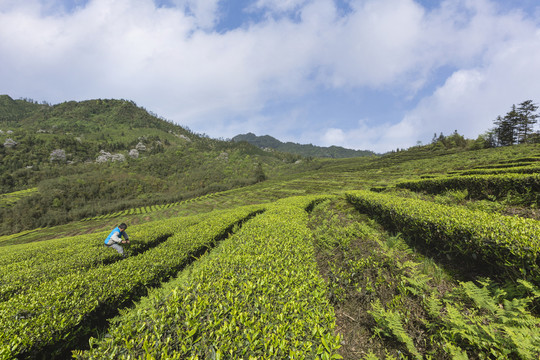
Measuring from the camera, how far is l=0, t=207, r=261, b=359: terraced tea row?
4250 millimetres

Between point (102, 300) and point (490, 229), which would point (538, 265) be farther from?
point (102, 300)

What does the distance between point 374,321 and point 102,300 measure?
786 centimetres

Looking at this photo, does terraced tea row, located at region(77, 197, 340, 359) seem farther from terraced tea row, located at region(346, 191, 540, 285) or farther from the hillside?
terraced tea row, located at region(346, 191, 540, 285)

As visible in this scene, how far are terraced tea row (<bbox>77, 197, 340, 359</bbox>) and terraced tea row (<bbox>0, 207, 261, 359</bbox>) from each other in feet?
4.06

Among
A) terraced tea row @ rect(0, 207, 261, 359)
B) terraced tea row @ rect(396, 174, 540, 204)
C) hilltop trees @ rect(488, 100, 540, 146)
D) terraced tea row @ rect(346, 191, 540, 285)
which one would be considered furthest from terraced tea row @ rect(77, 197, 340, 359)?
hilltop trees @ rect(488, 100, 540, 146)

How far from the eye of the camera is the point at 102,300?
570cm

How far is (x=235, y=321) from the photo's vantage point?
11.1 ft

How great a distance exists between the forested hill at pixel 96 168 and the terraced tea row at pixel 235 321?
100517 millimetres

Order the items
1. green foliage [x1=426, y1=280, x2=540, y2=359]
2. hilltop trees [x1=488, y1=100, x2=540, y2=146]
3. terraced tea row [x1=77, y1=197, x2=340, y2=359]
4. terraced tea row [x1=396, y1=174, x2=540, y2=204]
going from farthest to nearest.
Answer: hilltop trees [x1=488, y1=100, x2=540, y2=146] → terraced tea row [x1=396, y1=174, x2=540, y2=204] → terraced tea row [x1=77, y1=197, x2=340, y2=359] → green foliage [x1=426, y1=280, x2=540, y2=359]

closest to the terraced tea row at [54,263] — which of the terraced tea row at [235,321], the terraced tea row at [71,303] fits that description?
the terraced tea row at [71,303]

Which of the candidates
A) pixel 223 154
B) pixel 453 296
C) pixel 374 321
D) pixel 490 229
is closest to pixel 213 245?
pixel 374 321

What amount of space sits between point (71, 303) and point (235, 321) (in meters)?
5.48

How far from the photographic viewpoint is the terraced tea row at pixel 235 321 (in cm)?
293

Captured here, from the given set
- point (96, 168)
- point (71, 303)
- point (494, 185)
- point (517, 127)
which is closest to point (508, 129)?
point (517, 127)
